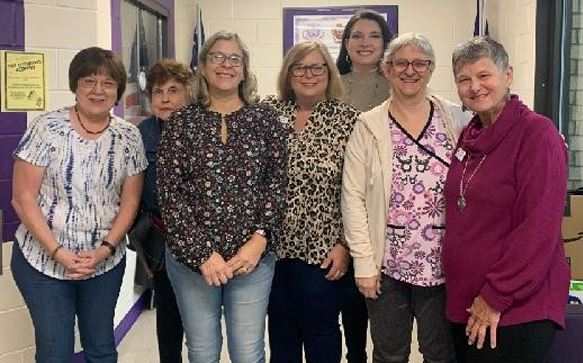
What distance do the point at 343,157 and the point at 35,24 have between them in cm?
141

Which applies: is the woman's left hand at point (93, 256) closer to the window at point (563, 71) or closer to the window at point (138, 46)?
the window at point (138, 46)

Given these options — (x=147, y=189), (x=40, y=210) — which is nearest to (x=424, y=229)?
(x=147, y=189)

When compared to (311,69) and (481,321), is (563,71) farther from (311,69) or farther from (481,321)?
(481,321)

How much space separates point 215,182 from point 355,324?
861 mm

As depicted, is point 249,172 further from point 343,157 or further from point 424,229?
point 424,229

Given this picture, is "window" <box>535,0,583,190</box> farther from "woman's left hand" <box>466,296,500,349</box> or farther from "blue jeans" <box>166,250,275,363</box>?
"blue jeans" <box>166,250,275,363</box>

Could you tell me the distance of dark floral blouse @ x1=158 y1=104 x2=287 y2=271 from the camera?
1.95 m

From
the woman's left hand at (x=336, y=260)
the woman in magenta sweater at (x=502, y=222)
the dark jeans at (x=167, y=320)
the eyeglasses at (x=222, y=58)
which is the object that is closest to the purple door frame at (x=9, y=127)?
the dark jeans at (x=167, y=320)

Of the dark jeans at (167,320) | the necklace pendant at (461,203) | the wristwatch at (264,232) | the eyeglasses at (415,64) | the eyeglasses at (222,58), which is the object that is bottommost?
the dark jeans at (167,320)

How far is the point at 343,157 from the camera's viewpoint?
2.14 metres

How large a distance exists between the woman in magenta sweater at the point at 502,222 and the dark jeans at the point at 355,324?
22.0 inches

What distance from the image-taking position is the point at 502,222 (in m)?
1.70

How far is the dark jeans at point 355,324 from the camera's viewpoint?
237cm

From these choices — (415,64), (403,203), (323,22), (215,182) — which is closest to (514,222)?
(403,203)
